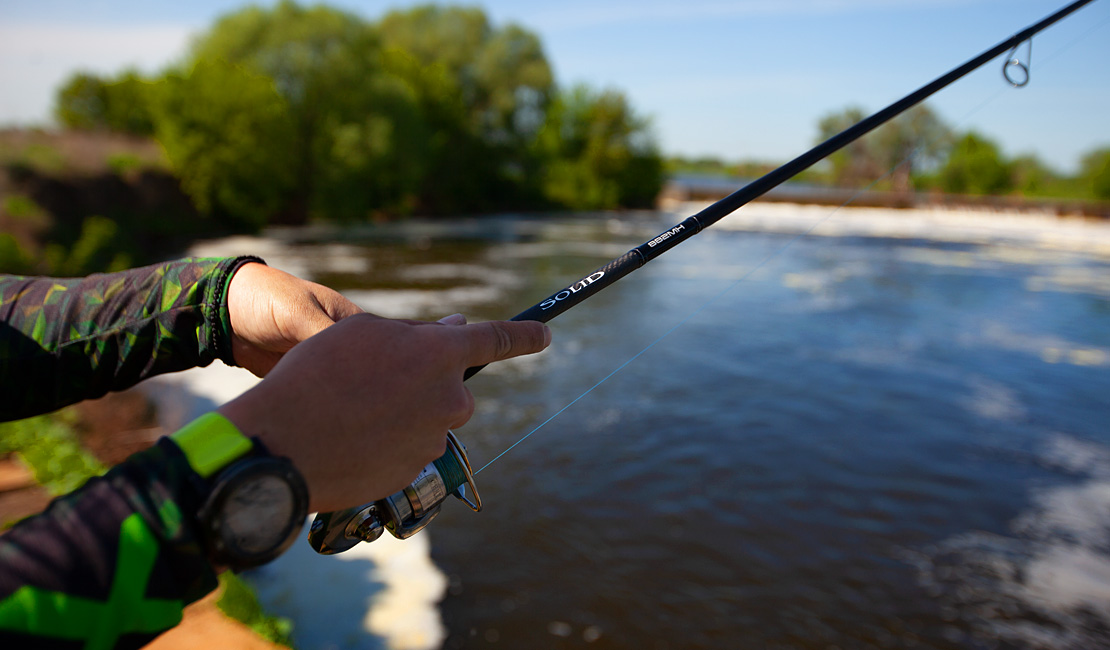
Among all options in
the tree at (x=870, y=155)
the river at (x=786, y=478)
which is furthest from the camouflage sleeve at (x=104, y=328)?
the tree at (x=870, y=155)

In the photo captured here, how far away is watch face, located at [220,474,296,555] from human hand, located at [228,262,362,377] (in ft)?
2.28

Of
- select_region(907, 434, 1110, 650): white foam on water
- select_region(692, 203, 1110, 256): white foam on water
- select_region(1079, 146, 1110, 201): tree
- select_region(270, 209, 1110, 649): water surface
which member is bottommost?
select_region(907, 434, 1110, 650): white foam on water

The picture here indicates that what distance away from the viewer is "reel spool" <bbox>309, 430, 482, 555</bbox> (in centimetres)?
138

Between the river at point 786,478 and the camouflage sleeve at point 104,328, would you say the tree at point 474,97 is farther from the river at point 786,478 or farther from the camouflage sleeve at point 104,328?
the camouflage sleeve at point 104,328

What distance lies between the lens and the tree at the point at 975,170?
6606cm

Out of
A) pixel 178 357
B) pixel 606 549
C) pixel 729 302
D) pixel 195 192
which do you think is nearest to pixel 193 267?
pixel 178 357

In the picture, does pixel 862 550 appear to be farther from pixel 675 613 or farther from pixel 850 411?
pixel 850 411

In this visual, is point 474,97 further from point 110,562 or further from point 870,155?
point 110,562

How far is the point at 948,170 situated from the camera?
69.1m

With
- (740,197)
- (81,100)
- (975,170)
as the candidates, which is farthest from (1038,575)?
(975,170)

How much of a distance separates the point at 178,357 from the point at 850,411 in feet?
30.4

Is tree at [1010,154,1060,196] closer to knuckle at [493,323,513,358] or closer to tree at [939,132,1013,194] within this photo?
tree at [939,132,1013,194]

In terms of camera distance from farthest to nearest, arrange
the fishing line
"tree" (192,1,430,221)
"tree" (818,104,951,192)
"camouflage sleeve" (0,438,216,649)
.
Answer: "tree" (818,104,951,192), "tree" (192,1,430,221), the fishing line, "camouflage sleeve" (0,438,216,649)

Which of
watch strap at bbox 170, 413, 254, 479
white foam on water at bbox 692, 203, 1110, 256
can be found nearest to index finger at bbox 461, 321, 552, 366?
watch strap at bbox 170, 413, 254, 479
